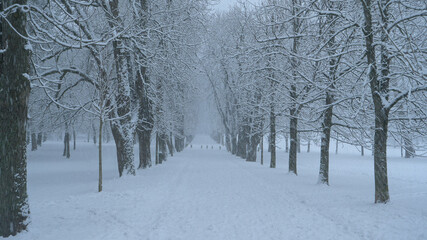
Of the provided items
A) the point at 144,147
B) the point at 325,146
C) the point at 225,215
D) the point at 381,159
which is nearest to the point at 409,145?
the point at 381,159

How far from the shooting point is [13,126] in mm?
5656

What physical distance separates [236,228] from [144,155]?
41.8 ft

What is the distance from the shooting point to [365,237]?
5980 mm

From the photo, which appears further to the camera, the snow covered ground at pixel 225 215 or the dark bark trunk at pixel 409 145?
the dark bark trunk at pixel 409 145

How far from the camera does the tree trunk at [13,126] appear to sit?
5590 mm

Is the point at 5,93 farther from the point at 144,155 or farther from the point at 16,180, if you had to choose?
the point at 144,155

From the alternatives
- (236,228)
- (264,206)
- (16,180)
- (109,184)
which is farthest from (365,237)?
(109,184)

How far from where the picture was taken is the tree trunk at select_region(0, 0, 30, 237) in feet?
18.3

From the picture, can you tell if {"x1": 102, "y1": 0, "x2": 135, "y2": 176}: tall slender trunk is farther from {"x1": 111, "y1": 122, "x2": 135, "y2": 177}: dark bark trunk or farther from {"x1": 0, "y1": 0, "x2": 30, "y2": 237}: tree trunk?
{"x1": 0, "y1": 0, "x2": 30, "y2": 237}: tree trunk

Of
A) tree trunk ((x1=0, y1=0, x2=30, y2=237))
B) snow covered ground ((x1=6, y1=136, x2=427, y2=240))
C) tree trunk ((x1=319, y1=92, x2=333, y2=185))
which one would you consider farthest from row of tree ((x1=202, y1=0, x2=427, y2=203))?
tree trunk ((x1=0, y1=0, x2=30, y2=237))

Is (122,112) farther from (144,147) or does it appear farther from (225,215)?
(225,215)

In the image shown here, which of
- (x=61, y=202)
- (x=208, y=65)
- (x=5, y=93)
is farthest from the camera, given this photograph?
(x=208, y=65)

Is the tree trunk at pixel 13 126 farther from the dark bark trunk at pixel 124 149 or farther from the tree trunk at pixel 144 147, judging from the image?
the tree trunk at pixel 144 147

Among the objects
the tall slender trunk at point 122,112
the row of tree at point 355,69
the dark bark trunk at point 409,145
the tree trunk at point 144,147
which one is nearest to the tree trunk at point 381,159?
the row of tree at point 355,69
